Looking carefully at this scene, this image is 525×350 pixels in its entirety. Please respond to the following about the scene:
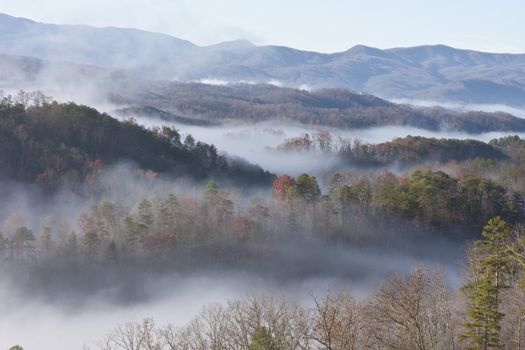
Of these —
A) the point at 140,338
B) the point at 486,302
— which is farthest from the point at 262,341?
the point at 140,338

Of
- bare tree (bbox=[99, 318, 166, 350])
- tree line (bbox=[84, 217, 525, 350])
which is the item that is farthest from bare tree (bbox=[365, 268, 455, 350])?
bare tree (bbox=[99, 318, 166, 350])

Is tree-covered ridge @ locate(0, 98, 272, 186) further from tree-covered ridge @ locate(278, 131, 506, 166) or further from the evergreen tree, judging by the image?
the evergreen tree

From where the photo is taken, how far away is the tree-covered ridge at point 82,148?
57.0 m

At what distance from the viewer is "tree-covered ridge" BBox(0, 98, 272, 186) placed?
57.0 metres

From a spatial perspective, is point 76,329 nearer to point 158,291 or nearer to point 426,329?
point 158,291

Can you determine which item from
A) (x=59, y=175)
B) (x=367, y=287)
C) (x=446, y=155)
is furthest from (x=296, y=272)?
(x=446, y=155)

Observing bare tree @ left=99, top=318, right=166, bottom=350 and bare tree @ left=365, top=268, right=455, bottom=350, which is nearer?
bare tree @ left=365, top=268, right=455, bottom=350

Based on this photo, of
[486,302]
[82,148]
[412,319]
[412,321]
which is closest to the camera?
[412,321]

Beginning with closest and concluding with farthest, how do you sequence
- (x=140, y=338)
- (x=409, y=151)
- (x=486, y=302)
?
(x=486, y=302)
(x=140, y=338)
(x=409, y=151)

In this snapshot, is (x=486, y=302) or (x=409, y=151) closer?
(x=486, y=302)

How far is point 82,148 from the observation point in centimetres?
6291

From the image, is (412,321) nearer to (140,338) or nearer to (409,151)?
(140,338)

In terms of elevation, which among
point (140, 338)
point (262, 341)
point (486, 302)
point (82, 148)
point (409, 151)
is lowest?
point (140, 338)

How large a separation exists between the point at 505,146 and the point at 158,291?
8326cm
